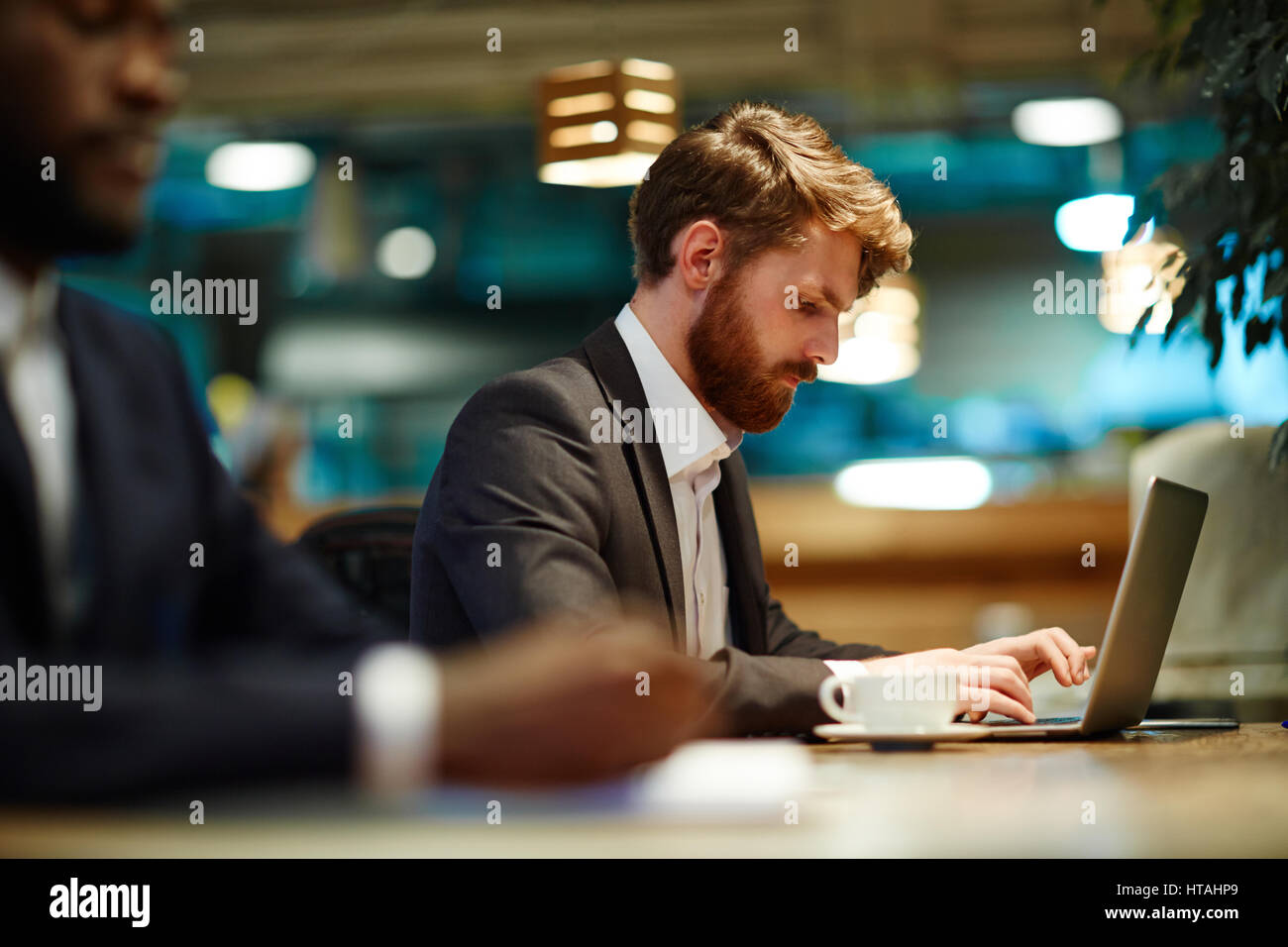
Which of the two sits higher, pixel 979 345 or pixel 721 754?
pixel 979 345

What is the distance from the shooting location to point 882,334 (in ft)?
16.2

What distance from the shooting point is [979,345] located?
7.43 metres

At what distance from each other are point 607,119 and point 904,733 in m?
2.12

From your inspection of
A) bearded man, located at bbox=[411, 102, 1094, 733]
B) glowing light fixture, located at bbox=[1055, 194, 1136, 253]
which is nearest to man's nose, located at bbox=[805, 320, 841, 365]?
bearded man, located at bbox=[411, 102, 1094, 733]

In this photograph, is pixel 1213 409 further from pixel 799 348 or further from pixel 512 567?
pixel 512 567

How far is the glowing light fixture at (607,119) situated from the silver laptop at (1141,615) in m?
1.79

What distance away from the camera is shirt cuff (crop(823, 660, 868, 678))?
1.41 meters

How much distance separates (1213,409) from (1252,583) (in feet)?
15.6

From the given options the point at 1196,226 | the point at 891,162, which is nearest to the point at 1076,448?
the point at 1196,226

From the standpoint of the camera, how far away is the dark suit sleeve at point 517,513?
4.37 feet

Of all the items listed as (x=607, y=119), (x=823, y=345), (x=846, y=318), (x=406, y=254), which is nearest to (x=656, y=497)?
(x=823, y=345)

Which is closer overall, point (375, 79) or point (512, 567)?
point (512, 567)

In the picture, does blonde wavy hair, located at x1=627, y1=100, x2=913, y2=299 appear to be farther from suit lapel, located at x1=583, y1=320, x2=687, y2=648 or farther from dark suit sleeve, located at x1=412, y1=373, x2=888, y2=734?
dark suit sleeve, located at x1=412, y1=373, x2=888, y2=734
